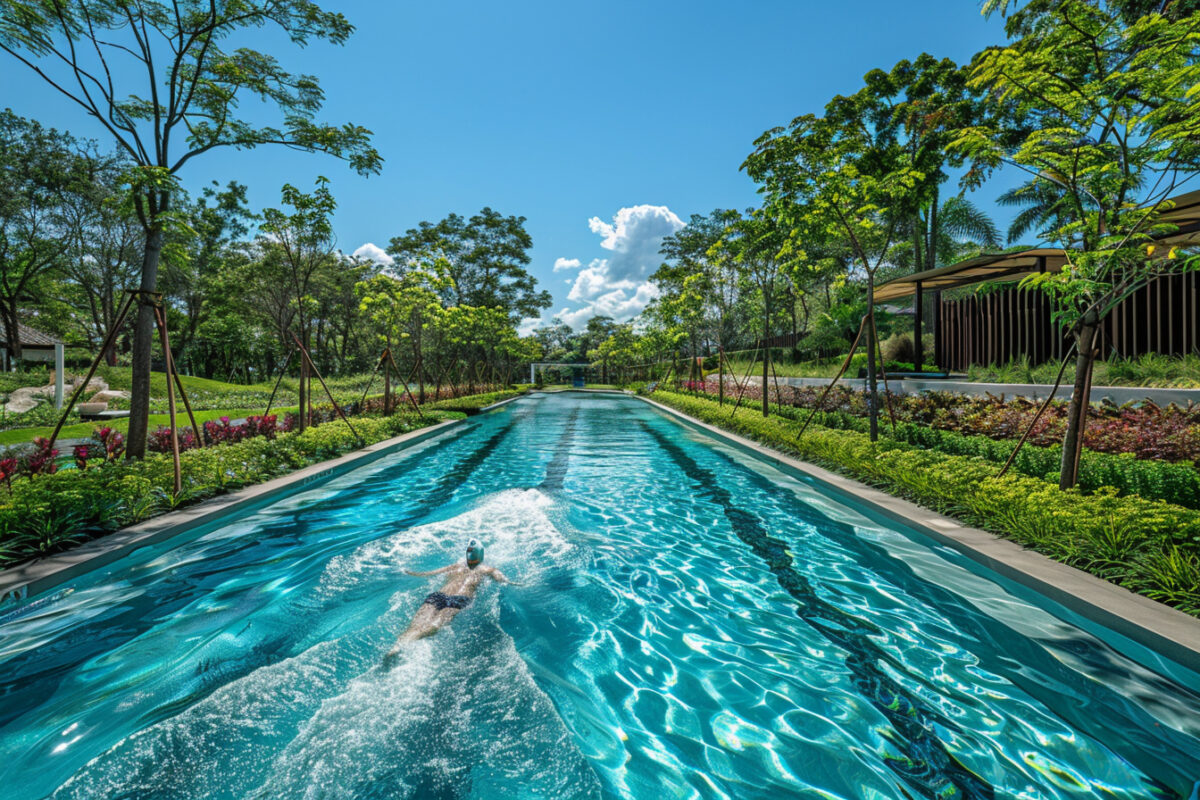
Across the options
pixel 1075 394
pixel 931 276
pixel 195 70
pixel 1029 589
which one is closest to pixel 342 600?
pixel 1029 589

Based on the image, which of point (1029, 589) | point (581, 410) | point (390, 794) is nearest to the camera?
point (390, 794)

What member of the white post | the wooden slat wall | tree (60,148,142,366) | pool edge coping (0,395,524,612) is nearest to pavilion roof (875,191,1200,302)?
the wooden slat wall

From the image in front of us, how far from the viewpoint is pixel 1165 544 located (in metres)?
3.38

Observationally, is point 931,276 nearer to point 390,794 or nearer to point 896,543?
point 896,543

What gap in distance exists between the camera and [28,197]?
22.7 meters

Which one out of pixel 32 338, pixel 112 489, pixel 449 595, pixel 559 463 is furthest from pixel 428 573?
pixel 32 338

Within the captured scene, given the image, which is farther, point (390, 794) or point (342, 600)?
point (342, 600)

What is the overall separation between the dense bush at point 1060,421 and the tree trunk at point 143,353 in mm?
11448

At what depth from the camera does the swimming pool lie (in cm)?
233

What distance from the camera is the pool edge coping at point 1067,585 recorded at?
2.74 m

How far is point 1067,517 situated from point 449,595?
16.7ft

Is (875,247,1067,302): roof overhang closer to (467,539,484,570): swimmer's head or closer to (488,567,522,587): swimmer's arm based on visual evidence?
(488,567,522,587): swimmer's arm

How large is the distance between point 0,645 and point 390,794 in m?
3.05

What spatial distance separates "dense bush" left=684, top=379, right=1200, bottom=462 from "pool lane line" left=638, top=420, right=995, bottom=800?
4.10 metres
